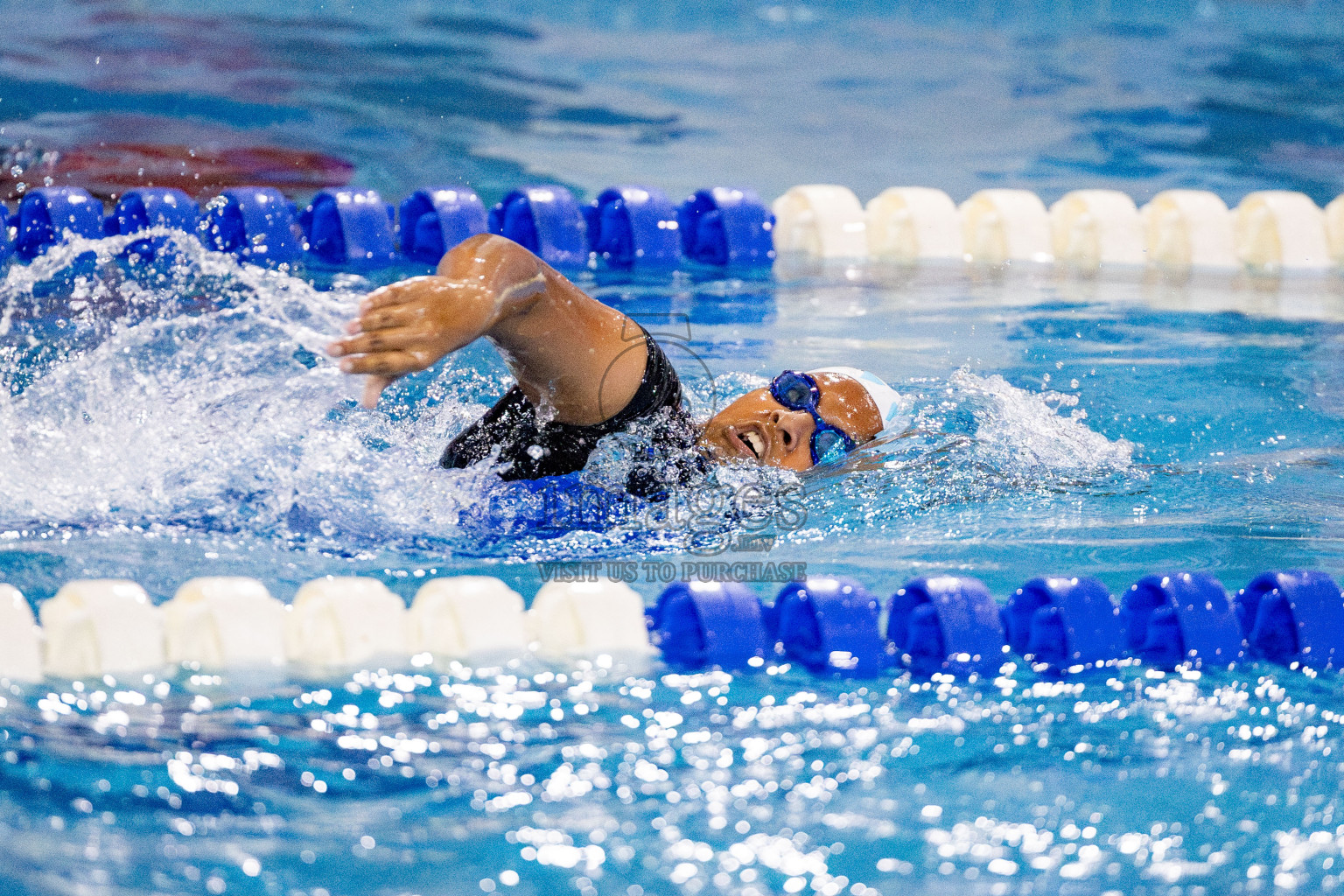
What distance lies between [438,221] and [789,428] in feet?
7.57

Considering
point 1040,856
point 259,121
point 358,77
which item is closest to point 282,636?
point 1040,856

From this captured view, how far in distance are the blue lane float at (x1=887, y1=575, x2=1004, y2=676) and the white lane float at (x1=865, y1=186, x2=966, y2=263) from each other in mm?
3392

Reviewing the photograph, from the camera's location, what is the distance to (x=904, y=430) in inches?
118

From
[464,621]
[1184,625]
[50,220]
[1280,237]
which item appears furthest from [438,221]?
[1280,237]

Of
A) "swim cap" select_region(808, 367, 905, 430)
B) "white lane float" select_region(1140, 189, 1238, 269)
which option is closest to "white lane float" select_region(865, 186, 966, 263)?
"white lane float" select_region(1140, 189, 1238, 269)

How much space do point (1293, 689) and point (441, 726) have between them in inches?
51.2

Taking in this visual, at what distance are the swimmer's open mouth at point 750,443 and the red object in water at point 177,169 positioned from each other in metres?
3.71

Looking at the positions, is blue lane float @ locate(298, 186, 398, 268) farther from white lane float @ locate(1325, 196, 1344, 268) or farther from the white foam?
white lane float @ locate(1325, 196, 1344, 268)

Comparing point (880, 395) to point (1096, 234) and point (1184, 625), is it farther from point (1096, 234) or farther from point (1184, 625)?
point (1096, 234)

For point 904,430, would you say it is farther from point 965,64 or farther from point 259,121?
point 965,64

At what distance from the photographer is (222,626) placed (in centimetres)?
185

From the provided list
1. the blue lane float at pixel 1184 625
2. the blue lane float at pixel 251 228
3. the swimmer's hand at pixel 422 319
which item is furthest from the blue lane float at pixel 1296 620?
the blue lane float at pixel 251 228

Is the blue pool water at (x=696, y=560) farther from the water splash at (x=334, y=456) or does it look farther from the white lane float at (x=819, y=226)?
the white lane float at (x=819, y=226)

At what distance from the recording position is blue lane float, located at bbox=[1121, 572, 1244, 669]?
2.11 metres
